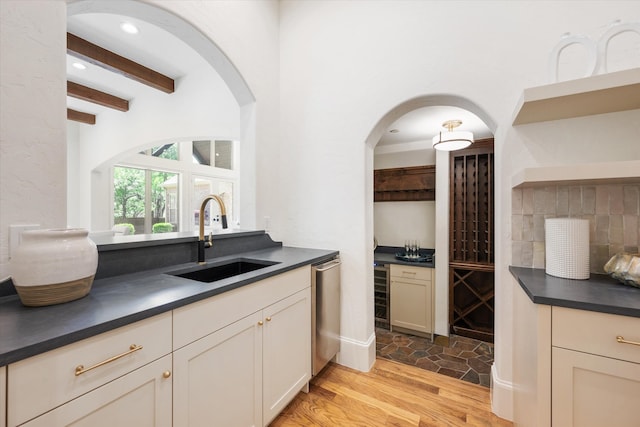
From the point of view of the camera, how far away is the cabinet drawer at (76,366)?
64 centimetres

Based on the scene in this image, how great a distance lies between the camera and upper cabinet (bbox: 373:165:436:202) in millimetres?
3479

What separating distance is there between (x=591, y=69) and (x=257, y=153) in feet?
6.82

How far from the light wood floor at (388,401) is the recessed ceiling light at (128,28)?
3.53m

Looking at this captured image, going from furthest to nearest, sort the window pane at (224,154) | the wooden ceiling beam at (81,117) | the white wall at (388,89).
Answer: the window pane at (224,154), the wooden ceiling beam at (81,117), the white wall at (388,89)

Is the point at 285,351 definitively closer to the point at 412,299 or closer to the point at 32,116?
the point at 32,116

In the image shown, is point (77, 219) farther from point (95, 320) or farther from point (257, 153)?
point (95, 320)

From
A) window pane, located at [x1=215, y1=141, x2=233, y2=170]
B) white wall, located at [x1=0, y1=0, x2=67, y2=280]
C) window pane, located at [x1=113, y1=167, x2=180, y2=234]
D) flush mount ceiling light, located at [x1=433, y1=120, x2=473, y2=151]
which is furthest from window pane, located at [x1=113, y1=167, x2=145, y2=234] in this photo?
flush mount ceiling light, located at [x1=433, y1=120, x2=473, y2=151]

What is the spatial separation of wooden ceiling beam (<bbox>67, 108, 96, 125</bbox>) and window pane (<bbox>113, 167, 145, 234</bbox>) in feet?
2.99

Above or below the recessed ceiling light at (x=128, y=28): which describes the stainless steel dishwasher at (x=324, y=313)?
below

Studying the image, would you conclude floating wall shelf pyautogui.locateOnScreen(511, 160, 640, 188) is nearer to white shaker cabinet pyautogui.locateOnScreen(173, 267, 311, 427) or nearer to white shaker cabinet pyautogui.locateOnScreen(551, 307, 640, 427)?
white shaker cabinet pyautogui.locateOnScreen(551, 307, 640, 427)

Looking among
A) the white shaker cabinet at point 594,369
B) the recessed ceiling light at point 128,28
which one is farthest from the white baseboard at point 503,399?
the recessed ceiling light at point 128,28

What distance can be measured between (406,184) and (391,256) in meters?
1.01

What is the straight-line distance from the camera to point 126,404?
2.77 ft

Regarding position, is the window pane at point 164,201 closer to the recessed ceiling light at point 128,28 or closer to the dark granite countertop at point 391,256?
the recessed ceiling light at point 128,28
